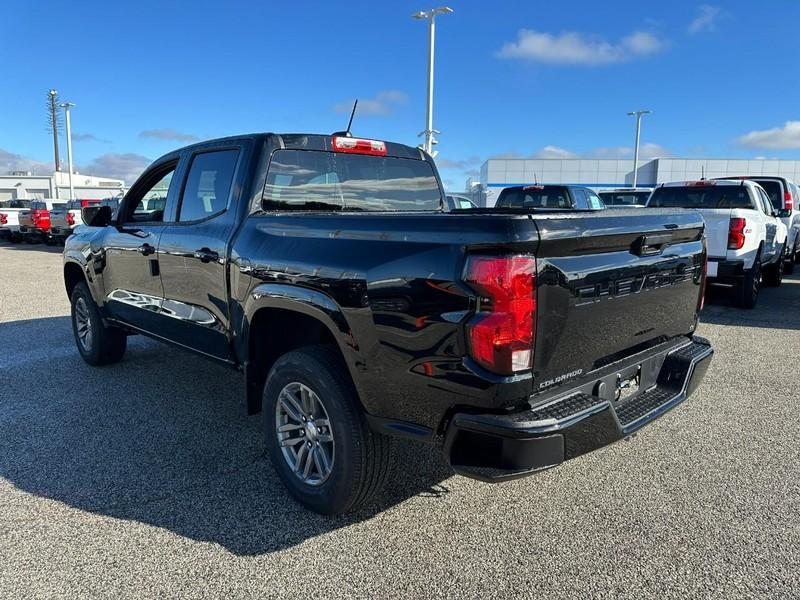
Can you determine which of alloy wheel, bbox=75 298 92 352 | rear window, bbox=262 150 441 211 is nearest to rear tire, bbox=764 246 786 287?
rear window, bbox=262 150 441 211

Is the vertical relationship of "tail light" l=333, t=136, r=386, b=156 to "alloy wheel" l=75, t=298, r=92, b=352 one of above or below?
above

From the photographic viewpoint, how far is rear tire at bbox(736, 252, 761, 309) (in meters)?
8.36

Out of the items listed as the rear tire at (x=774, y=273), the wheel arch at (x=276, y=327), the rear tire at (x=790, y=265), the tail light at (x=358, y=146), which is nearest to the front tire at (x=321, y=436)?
the wheel arch at (x=276, y=327)

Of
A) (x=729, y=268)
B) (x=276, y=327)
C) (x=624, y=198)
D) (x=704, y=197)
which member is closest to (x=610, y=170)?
(x=624, y=198)

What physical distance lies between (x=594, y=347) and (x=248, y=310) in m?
1.83

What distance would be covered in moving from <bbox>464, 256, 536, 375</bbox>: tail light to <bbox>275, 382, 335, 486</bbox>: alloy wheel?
0.98 meters

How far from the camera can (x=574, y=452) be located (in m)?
2.40

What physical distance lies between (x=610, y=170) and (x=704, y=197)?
46.0 m

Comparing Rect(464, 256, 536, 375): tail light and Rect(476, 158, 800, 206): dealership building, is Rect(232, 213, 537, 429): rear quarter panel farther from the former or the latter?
Rect(476, 158, 800, 206): dealership building

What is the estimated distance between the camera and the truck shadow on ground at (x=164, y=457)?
118 inches

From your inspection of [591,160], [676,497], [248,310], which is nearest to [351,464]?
[248,310]

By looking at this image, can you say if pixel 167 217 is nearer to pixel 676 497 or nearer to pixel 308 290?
pixel 308 290

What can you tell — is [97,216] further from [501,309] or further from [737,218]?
[737,218]

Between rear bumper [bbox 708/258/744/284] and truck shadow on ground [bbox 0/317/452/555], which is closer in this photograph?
truck shadow on ground [bbox 0/317/452/555]
